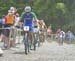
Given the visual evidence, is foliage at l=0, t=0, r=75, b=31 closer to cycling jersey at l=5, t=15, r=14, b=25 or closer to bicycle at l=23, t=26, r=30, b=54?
cycling jersey at l=5, t=15, r=14, b=25

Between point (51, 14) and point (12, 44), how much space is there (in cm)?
3262

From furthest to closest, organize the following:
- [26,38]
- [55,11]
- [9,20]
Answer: [55,11]
[9,20]
[26,38]

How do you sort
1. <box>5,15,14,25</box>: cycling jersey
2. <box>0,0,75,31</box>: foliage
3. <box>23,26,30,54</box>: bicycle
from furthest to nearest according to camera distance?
<box>0,0,75,31</box>: foliage < <box>5,15,14,25</box>: cycling jersey < <box>23,26,30,54</box>: bicycle

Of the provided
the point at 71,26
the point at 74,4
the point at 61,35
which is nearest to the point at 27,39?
the point at 61,35

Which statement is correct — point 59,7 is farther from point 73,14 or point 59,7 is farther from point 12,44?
point 12,44

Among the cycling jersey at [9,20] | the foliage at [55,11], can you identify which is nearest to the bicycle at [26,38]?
the cycling jersey at [9,20]

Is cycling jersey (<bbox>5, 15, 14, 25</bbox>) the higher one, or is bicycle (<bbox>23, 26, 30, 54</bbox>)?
cycling jersey (<bbox>5, 15, 14, 25</bbox>)

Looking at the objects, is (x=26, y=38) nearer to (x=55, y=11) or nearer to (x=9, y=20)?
(x=9, y=20)

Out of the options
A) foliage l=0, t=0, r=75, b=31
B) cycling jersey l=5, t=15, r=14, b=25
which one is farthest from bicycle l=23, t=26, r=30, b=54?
foliage l=0, t=0, r=75, b=31

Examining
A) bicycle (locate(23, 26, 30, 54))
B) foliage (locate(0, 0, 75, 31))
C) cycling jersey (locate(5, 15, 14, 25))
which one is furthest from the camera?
foliage (locate(0, 0, 75, 31))

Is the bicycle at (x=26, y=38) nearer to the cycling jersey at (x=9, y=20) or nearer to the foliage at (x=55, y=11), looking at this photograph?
the cycling jersey at (x=9, y=20)

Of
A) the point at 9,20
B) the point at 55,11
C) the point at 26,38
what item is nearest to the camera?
the point at 26,38

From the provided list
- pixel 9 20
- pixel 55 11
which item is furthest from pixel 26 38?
pixel 55 11

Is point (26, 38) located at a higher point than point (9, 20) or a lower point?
lower
